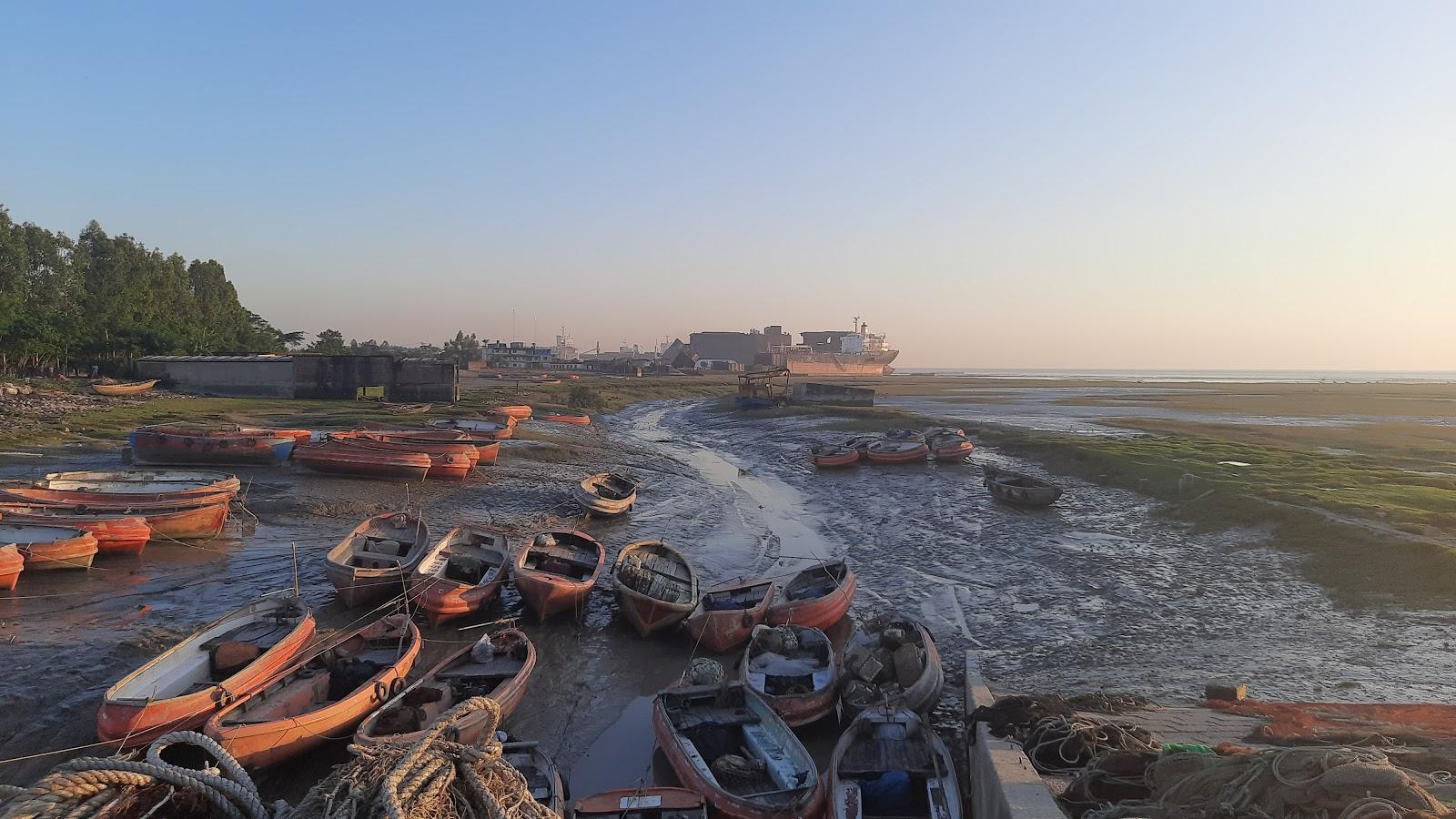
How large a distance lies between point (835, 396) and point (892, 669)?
172ft

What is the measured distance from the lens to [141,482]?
69.4ft

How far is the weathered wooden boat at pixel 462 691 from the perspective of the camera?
9.02 m

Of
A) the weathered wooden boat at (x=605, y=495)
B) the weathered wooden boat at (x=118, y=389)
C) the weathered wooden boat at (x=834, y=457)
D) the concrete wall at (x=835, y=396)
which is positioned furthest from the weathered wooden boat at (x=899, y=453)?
the weathered wooden boat at (x=118, y=389)

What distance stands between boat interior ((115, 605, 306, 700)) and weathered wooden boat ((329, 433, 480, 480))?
15.1m

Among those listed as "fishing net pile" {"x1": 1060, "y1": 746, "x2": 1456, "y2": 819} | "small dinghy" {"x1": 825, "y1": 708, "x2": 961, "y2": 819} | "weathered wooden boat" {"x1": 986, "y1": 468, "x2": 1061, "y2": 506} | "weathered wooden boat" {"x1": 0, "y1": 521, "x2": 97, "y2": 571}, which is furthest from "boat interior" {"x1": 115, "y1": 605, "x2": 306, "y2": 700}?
"weathered wooden boat" {"x1": 986, "y1": 468, "x2": 1061, "y2": 506}

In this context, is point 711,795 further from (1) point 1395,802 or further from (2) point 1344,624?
(2) point 1344,624

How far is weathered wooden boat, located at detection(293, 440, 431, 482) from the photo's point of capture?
2595 cm

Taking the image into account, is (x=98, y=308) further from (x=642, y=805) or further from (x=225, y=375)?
(x=642, y=805)

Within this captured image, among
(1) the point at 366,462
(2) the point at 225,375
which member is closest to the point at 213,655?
(1) the point at 366,462

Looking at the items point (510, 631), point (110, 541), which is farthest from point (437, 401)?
point (510, 631)

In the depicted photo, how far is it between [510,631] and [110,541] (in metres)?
10.8

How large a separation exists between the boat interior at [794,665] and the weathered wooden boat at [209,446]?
916 inches

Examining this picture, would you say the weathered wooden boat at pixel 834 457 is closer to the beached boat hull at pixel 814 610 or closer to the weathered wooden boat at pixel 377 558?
the beached boat hull at pixel 814 610

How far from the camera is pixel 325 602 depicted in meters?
14.6
